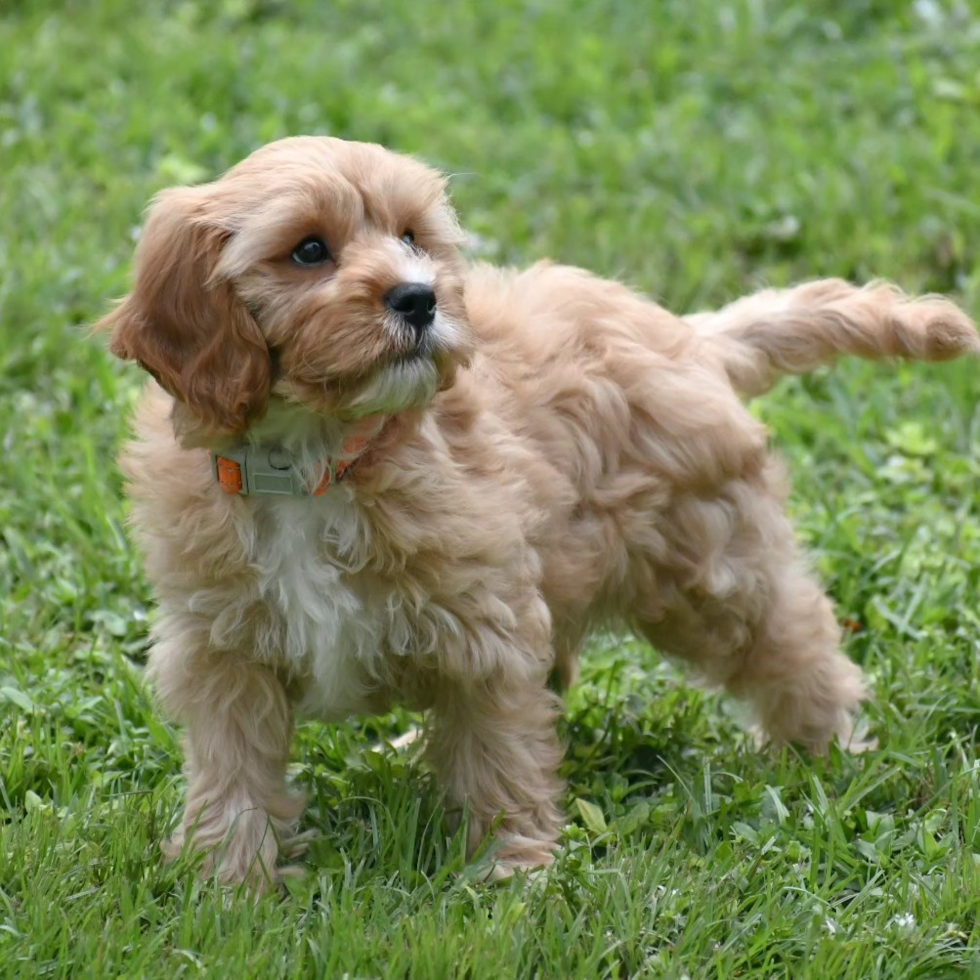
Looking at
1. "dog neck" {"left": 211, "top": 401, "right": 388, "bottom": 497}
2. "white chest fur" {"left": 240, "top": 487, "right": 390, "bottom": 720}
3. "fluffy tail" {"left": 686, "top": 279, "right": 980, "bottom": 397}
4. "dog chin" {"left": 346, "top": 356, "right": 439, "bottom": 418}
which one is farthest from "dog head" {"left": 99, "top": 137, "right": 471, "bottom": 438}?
"fluffy tail" {"left": 686, "top": 279, "right": 980, "bottom": 397}

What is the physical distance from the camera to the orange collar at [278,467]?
3848 millimetres

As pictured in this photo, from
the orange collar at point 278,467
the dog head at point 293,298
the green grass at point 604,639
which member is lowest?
the green grass at point 604,639

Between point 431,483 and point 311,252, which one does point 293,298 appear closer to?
point 311,252

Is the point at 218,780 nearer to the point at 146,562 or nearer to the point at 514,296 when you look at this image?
the point at 146,562

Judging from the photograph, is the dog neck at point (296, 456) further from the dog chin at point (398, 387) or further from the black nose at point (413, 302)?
the black nose at point (413, 302)

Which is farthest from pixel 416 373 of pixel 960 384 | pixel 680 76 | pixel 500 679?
pixel 680 76

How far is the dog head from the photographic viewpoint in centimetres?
360

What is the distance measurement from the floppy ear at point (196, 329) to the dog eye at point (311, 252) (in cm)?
17

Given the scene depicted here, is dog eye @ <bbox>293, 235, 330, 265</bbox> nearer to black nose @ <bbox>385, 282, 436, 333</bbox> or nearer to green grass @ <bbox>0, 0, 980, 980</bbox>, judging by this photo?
black nose @ <bbox>385, 282, 436, 333</bbox>

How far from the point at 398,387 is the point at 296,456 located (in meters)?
0.38

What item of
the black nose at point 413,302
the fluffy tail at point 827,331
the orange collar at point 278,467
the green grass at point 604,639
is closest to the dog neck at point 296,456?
the orange collar at point 278,467

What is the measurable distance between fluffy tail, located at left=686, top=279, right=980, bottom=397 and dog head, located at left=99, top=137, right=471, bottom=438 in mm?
1220

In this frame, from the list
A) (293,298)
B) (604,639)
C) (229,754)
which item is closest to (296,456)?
(293,298)

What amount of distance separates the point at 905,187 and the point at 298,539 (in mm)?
4734
